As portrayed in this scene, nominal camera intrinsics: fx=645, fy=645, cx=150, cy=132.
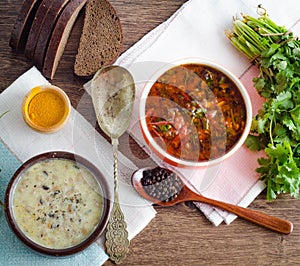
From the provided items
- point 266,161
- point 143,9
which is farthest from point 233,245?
point 143,9

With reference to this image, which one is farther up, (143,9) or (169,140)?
(143,9)

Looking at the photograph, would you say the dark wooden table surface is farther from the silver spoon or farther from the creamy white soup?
the creamy white soup

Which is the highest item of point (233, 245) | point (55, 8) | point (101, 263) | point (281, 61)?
point (281, 61)

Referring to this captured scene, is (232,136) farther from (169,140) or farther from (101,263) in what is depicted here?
(101,263)

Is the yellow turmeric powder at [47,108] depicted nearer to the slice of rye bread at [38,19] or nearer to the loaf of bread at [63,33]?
the loaf of bread at [63,33]

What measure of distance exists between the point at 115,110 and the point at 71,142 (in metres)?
0.26

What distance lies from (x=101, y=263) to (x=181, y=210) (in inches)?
17.1

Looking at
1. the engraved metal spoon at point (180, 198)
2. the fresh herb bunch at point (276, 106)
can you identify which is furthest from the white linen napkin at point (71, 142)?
the fresh herb bunch at point (276, 106)

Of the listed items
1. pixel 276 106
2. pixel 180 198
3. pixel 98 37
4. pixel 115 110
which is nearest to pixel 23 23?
pixel 98 37

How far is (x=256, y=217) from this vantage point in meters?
2.94

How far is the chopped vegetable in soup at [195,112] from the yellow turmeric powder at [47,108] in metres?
0.41

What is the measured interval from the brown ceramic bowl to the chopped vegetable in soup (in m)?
0.36

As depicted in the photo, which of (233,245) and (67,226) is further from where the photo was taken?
(233,245)

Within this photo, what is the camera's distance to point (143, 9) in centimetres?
312
